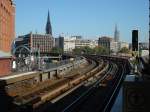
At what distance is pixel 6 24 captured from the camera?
69812 millimetres

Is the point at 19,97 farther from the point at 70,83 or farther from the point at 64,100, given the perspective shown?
the point at 70,83

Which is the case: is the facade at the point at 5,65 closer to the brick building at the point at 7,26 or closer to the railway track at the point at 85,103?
the brick building at the point at 7,26

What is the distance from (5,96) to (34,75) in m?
13.6

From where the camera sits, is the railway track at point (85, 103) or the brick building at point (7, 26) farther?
the brick building at point (7, 26)

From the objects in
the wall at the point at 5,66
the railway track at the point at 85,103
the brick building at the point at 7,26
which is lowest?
the railway track at the point at 85,103

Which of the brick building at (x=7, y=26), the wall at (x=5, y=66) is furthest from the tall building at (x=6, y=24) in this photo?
the wall at (x=5, y=66)

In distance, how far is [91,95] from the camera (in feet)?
109

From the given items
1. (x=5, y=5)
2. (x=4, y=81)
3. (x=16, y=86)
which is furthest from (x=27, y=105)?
(x=5, y=5)

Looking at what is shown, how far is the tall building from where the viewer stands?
209ft

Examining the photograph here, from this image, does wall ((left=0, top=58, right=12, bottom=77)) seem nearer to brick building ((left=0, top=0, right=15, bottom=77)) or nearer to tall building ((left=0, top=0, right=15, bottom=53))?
brick building ((left=0, top=0, right=15, bottom=77))

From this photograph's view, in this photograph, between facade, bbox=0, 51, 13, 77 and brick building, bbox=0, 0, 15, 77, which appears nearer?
facade, bbox=0, 51, 13, 77

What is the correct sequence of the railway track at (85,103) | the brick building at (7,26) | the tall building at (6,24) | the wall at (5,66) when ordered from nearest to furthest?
the railway track at (85,103), the wall at (5,66), the brick building at (7,26), the tall building at (6,24)

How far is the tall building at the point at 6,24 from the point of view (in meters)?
63.6

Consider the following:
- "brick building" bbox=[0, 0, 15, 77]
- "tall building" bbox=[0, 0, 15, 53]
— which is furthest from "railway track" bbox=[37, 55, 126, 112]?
"tall building" bbox=[0, 0, 15, 53]
